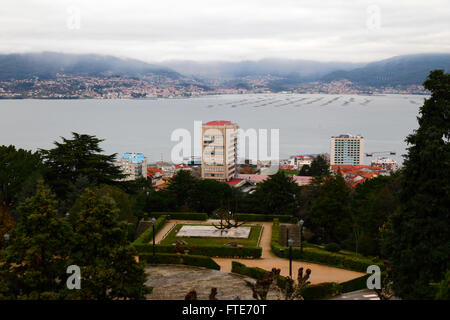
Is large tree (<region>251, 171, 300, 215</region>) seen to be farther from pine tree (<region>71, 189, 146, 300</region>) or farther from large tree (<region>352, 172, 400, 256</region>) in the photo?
pine tree (<region>71, 189, 146, 300</region>)

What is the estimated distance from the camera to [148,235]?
18172mm

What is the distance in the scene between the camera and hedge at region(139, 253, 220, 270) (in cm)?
1494

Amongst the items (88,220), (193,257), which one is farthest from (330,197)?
(88,220)

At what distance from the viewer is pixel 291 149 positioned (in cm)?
8675

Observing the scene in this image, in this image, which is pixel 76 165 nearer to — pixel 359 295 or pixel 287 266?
pixel 287 266

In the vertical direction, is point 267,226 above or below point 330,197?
below

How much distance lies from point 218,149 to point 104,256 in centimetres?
4989

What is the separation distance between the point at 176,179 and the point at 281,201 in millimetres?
6255

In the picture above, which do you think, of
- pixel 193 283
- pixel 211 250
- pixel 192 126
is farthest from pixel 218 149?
pixel 192 126

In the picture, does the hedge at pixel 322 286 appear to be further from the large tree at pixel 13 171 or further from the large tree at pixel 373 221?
the large tree at pixel 13 171
